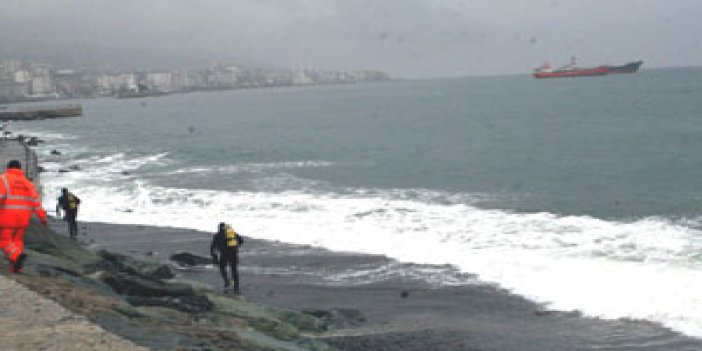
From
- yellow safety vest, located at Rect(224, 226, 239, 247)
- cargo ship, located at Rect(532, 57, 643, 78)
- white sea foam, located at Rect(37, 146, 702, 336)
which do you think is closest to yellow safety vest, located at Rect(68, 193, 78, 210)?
white sea foam, located at Rect(37, 146, 702, 336)

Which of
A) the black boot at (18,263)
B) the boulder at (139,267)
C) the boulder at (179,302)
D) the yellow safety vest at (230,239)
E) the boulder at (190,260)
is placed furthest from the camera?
the boulder at (190,260)

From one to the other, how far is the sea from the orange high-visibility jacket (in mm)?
8785

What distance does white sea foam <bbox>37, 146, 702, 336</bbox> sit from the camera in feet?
45.0

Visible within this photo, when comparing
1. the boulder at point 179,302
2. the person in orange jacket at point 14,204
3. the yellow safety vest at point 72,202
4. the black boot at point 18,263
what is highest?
the person in orange jacket at point 14,204

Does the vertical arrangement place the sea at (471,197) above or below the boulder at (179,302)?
below

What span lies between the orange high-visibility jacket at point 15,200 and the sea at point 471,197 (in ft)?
28.8

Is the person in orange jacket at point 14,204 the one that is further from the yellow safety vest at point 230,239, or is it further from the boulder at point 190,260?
the boulder at point 190,260

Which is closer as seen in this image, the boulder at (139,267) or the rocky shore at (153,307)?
the rocky shore at (153,307)

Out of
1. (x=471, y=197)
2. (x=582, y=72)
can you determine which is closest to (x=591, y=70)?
(x=582, y=72)

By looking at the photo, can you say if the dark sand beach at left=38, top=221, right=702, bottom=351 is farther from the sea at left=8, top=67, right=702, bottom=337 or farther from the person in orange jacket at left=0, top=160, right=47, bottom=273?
the person in orange jacket at left=0, top=160, right=47, bottom=273

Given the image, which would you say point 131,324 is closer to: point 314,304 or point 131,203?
point 314,304

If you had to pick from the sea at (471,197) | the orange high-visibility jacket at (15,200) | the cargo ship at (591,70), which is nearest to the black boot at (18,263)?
the orange high-visibility jacket at (15,200)

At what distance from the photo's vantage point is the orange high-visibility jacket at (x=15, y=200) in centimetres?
820

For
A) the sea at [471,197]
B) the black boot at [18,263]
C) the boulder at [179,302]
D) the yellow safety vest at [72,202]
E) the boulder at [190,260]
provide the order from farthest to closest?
the yellow safety vest at [72,202], the boulder at [190,260], the sea at [471,197], the boulder at [179,302], the black boot at [18,263]
